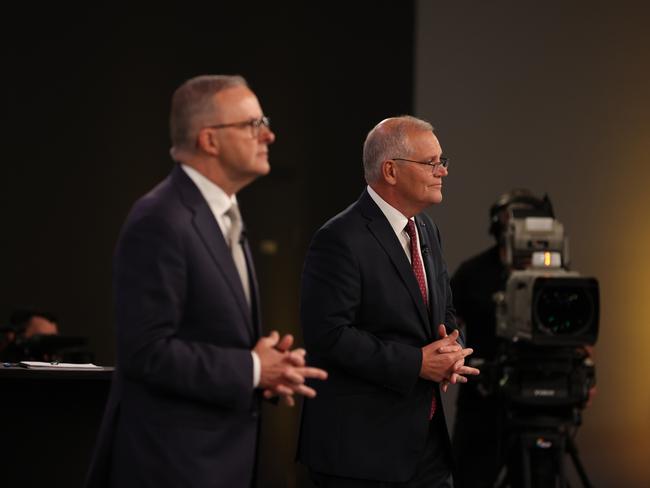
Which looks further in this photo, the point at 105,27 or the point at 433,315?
the point at 105,27

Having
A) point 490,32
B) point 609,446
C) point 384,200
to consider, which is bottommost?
point 609,446

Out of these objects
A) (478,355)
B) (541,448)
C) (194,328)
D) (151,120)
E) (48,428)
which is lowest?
(541,448)

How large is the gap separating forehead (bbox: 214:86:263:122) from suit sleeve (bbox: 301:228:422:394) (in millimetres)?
680

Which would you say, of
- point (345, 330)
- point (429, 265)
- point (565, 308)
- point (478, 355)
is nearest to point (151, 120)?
point (478, 355)

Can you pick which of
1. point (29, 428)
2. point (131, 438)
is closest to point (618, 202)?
point (29, 428)

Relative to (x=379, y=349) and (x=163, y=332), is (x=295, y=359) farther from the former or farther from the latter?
(x=379, y=349)

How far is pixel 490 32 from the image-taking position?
6000mm

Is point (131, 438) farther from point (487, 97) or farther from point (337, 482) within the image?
point (487, 97)

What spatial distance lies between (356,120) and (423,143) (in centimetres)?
313

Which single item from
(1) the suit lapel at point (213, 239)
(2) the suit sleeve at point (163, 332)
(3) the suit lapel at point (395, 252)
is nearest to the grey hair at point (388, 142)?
(3) the suit lapel at point (395, 252)

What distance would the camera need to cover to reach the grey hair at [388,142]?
2.97 metres

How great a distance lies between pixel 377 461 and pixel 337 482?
118 millimetres

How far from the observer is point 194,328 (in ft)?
6.94

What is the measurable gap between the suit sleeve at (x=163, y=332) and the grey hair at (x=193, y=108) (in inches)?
8.1
